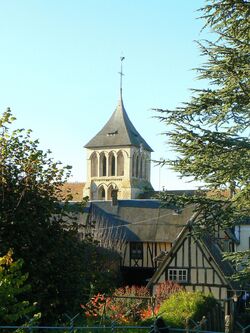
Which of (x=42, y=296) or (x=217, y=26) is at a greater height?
(x=217, y=26)

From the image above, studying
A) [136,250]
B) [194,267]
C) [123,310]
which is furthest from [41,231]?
[136,250]

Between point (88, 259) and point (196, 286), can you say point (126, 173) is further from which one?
point (88, 259)

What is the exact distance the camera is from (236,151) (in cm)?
923

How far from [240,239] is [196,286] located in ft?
32.1

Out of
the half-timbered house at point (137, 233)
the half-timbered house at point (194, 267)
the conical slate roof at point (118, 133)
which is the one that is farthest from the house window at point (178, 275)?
the conical slate roof at point (118, 133)

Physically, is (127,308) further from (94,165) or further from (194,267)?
(94,165)

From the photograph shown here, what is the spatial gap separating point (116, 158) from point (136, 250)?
36.0 meters

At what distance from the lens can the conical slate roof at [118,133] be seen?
67125 mm

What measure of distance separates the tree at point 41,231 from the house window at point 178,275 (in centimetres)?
1363

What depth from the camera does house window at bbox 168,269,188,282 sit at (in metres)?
22.7

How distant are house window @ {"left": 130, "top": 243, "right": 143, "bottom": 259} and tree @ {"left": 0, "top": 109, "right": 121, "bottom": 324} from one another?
74.7 feet

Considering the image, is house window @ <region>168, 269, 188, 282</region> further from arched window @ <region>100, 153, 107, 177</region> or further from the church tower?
arched window @ <region>100, 153, 107, 177</region>

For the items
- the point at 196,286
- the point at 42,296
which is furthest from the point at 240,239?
the point at 42,296

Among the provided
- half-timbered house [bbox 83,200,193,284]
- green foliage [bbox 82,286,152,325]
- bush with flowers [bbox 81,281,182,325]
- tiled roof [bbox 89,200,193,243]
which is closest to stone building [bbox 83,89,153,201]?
tiled roof [bbox 89,200,193,243]
